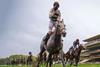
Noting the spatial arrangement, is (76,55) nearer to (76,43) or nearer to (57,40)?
(76,43)

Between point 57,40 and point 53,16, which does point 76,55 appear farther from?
point 57,40

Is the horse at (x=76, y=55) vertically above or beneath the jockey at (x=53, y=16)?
beneath

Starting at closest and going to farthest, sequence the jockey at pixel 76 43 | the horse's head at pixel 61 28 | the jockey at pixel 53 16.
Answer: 1. the horse's head at pixel 61 28
2. the jockey at pixel 53 16
3. the jockey at pixel 76 43

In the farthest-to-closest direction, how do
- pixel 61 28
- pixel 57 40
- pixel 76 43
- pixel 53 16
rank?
pixel 76 43
pixel 53 16
pixel 57 40
pixel 61 28

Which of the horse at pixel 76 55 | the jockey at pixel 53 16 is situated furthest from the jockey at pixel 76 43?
the jockey at pixel 53 16

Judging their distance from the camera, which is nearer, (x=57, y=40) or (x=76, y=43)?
(x=57, y=40)

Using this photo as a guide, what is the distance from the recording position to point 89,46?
491 ft

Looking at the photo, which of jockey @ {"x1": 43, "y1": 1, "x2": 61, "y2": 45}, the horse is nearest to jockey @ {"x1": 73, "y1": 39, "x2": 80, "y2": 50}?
the horse

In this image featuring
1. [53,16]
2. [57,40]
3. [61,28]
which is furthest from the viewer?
[53,16]

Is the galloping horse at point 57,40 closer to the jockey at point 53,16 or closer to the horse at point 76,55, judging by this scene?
the jockey at point 53,16

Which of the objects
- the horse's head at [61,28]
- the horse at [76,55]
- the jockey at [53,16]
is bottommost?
the horse at [76,55]

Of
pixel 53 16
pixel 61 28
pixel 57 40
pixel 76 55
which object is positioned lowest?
pixel 76 55

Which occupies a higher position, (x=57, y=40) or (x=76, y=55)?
(x=57, y=40)

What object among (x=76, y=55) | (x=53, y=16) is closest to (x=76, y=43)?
(x=76, y=55)
